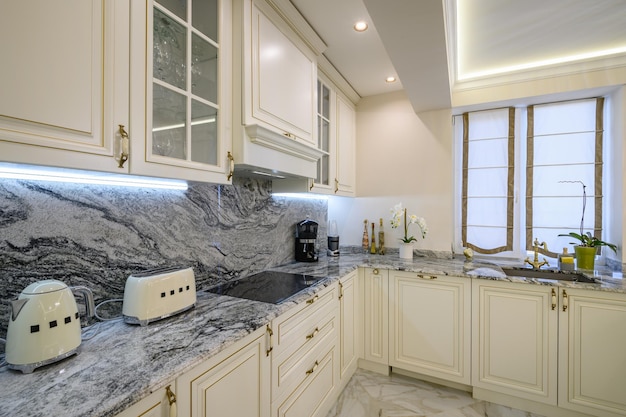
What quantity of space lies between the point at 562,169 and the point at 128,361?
10.9 ft

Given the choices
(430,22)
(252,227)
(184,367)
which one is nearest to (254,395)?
(184,367)

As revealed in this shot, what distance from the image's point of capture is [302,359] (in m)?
1.49

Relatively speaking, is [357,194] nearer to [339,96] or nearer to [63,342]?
[339,96]

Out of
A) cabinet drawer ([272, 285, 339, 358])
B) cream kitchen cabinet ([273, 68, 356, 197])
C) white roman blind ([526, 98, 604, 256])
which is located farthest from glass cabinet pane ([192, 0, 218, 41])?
white roman blind ([526, 98, 604, 256])

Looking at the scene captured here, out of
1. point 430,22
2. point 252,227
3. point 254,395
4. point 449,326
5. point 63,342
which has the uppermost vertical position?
point 430,22

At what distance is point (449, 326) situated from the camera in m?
2.12

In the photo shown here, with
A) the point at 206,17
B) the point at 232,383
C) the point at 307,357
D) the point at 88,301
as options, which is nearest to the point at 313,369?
the point at 307,357

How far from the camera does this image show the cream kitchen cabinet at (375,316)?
7.58 feet

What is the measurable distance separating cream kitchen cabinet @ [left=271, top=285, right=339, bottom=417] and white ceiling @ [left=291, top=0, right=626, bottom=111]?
5.09ft

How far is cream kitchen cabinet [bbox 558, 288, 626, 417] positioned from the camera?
171 cm

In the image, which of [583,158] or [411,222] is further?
[411,222]

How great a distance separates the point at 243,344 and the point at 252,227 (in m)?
0.99

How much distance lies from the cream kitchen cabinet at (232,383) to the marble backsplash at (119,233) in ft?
1.86

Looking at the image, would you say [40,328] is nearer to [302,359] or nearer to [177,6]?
[302,359]
